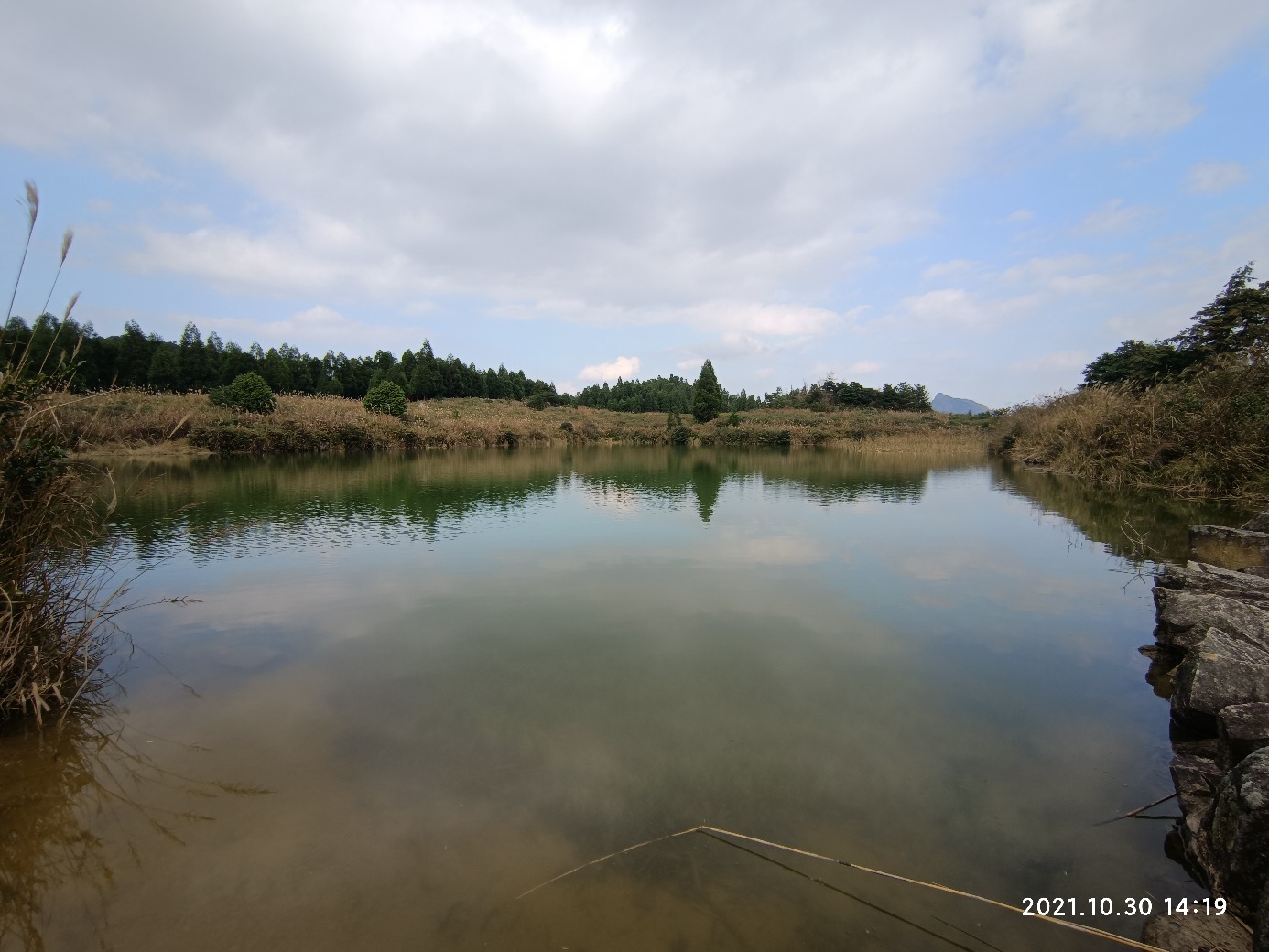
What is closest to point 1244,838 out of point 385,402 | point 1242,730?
point 1242,730

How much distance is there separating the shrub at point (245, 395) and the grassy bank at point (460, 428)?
1.78 feet

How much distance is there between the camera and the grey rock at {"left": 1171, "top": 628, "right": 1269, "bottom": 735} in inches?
149

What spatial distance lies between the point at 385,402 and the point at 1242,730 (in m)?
37.3

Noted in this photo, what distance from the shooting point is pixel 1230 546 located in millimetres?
7695

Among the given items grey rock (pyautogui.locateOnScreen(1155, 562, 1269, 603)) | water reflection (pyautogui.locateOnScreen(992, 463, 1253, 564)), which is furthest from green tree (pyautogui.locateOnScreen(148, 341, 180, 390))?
grey rock (pyautogui.locateOnScreen(1155, 562, 1269, 603))

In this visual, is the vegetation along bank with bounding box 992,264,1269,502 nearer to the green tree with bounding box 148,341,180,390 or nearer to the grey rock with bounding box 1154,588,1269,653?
the grey rock with bounding box 1154,588,1269,653

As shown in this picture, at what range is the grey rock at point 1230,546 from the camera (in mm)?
7387

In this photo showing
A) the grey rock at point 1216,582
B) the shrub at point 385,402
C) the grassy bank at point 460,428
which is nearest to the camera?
the grey rock at point 1216,582

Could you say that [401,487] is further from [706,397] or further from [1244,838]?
[706,397]

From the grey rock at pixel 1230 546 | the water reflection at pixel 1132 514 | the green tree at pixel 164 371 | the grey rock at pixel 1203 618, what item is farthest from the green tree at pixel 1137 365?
the green tree at pixel 164 371

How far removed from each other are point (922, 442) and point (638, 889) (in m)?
43.7

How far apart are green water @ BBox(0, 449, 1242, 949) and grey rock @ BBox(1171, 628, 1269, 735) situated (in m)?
0.38

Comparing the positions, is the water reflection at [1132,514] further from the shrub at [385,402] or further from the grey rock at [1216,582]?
the shrub at [385,402]

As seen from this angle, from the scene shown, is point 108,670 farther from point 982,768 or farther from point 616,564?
point 982,768
